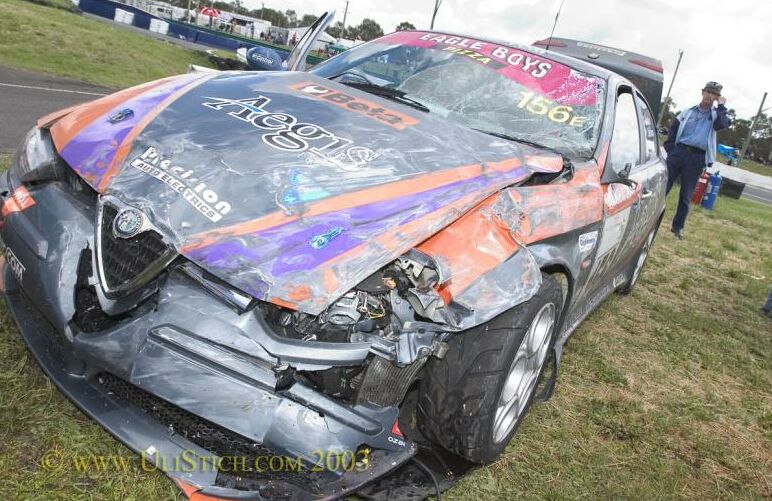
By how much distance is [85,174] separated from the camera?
2.04 metres

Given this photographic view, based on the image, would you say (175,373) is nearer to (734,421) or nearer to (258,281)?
(258,281)

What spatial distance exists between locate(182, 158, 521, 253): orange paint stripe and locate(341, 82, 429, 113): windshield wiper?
789 millimetres

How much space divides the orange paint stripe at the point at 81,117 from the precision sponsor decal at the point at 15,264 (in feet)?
1.38

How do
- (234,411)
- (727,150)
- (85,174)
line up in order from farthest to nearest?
1. (727,150)
2. (85,174)
3. (234,411)

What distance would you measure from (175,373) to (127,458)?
0.55 meters

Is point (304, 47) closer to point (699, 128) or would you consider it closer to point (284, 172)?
point (284, 172)

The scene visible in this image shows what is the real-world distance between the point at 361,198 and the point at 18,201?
1248 millimetres

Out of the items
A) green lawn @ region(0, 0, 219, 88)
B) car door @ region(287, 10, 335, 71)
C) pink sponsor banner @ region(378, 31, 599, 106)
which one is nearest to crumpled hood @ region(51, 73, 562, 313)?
pink sponsor banner @ region(378, 31, 599, 106)

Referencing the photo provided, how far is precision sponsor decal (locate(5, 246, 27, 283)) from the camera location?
1970 millimetres

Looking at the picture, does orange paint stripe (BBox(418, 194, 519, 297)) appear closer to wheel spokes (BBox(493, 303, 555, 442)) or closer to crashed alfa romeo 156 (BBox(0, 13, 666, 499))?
crashed alfa romeo 156 (BBox(0, 13, 666, 499))

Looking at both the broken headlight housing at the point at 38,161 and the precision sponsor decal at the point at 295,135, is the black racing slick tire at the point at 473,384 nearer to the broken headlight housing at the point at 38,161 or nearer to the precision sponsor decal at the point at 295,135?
the precision sponsor decal at the point at 295,135

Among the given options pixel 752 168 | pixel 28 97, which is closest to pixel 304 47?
pixel 28 97

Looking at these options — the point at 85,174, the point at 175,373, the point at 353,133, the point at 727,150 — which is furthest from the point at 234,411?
the point at 727,150

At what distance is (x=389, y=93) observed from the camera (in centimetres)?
311
